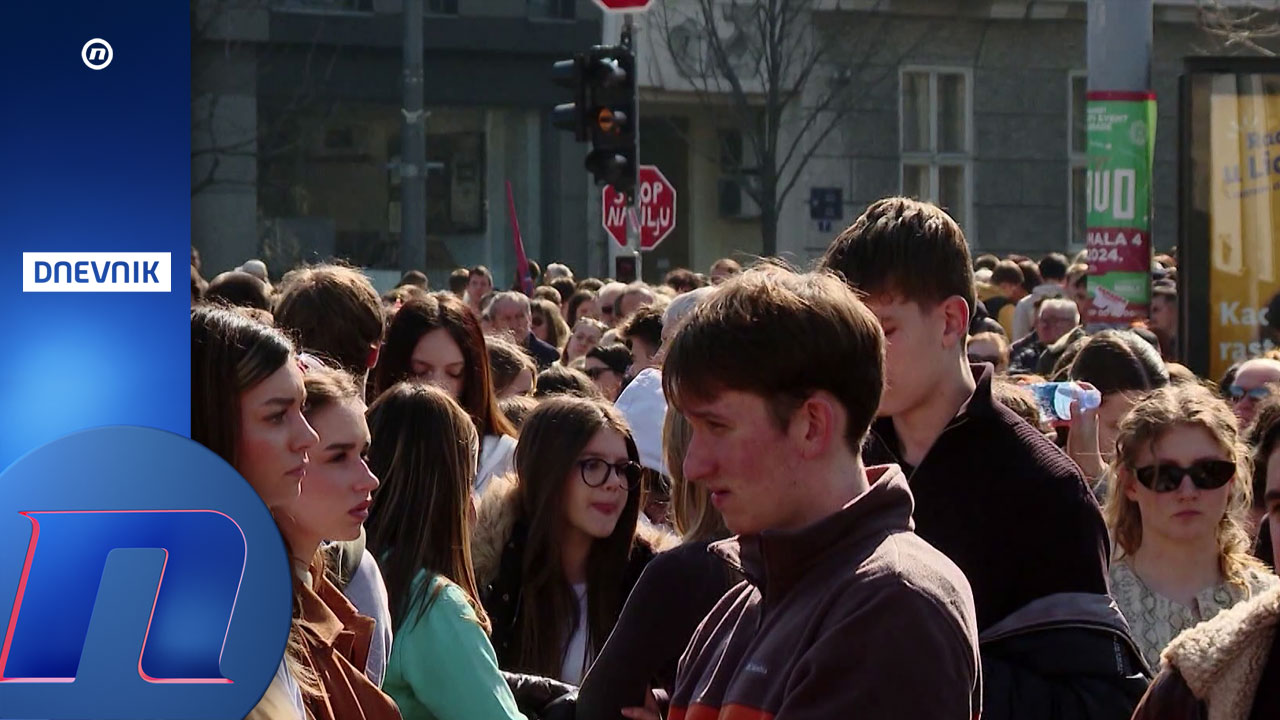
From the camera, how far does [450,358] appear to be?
638cm

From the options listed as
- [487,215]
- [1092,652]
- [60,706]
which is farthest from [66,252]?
[487,215]

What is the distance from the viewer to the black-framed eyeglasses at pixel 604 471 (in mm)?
5145

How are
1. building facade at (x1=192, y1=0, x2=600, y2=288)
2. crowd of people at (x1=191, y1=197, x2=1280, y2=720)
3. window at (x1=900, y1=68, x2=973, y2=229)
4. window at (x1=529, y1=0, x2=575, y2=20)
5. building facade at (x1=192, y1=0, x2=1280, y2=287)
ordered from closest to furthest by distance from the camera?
crowd of people at (x1=191, y1=197, x2=1280, y2=720) → building facade at (x1=192, y1=0, x2=600, y2=288) → building facade at (x1=192, y1=0, x2=1280, y2=287) → window at (x1=529, y1=0, x2=575, y2=20) → window at (x1=900, y1=68, x2=973, y2=229)

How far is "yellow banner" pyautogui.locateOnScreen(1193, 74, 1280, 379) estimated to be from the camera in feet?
37.7

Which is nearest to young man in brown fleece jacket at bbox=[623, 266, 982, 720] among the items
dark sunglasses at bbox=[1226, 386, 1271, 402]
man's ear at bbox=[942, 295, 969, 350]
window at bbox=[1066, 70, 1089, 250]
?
man's ear at bbox=[942, 295, 969, 350]

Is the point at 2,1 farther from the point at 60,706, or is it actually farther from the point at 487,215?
the point at 487,215

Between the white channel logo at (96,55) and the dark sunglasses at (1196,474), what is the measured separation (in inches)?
143

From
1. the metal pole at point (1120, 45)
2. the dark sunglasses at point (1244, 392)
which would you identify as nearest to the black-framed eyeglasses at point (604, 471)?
the dark sunglasses at point (1244, 392)

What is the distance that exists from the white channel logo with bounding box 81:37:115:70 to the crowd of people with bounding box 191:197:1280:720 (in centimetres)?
79

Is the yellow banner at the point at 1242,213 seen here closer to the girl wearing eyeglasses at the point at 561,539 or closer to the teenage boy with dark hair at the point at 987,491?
the girl wearing eyeglasses at the point at 561,539

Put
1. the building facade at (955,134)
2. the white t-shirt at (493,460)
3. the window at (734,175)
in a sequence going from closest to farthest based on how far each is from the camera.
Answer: the white t-shirt at (493,460)
the building facade at (955,134)
the window at (734,175)

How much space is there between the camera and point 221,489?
2373mm

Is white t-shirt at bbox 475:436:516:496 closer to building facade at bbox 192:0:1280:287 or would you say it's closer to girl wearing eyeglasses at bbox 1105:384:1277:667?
girl wearing eyeglasses at bbox 1105:384:1277:667
